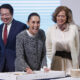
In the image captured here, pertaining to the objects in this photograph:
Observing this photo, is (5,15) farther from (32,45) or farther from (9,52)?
(32,45)

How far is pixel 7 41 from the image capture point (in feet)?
9.23

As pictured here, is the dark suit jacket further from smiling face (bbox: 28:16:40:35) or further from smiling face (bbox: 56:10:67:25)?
smiling face (bbox: 56:10:67:25)

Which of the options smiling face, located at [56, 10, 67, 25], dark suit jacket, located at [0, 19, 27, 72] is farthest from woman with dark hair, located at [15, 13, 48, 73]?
smiling face, located at [56, 10, 67, 25]

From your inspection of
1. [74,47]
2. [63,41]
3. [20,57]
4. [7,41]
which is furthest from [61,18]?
[20,57]

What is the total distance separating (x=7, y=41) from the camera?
281cm

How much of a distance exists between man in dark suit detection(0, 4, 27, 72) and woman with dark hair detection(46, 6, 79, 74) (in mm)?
415

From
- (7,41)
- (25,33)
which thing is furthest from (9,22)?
(25,33)

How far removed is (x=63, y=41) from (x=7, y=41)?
66 cm

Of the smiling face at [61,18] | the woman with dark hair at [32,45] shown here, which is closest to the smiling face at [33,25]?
the woman with dark hair at [32,45]

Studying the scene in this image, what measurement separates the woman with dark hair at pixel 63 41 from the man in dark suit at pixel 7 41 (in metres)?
0.41

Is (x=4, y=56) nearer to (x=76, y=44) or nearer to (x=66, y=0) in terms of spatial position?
(x=76, y=44)

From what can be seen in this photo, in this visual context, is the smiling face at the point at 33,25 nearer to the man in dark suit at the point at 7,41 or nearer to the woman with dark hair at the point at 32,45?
the woman with dark hair at the point at 32,45

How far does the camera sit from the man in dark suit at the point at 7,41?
2804 millimetres

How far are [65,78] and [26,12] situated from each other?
79.1 inches
